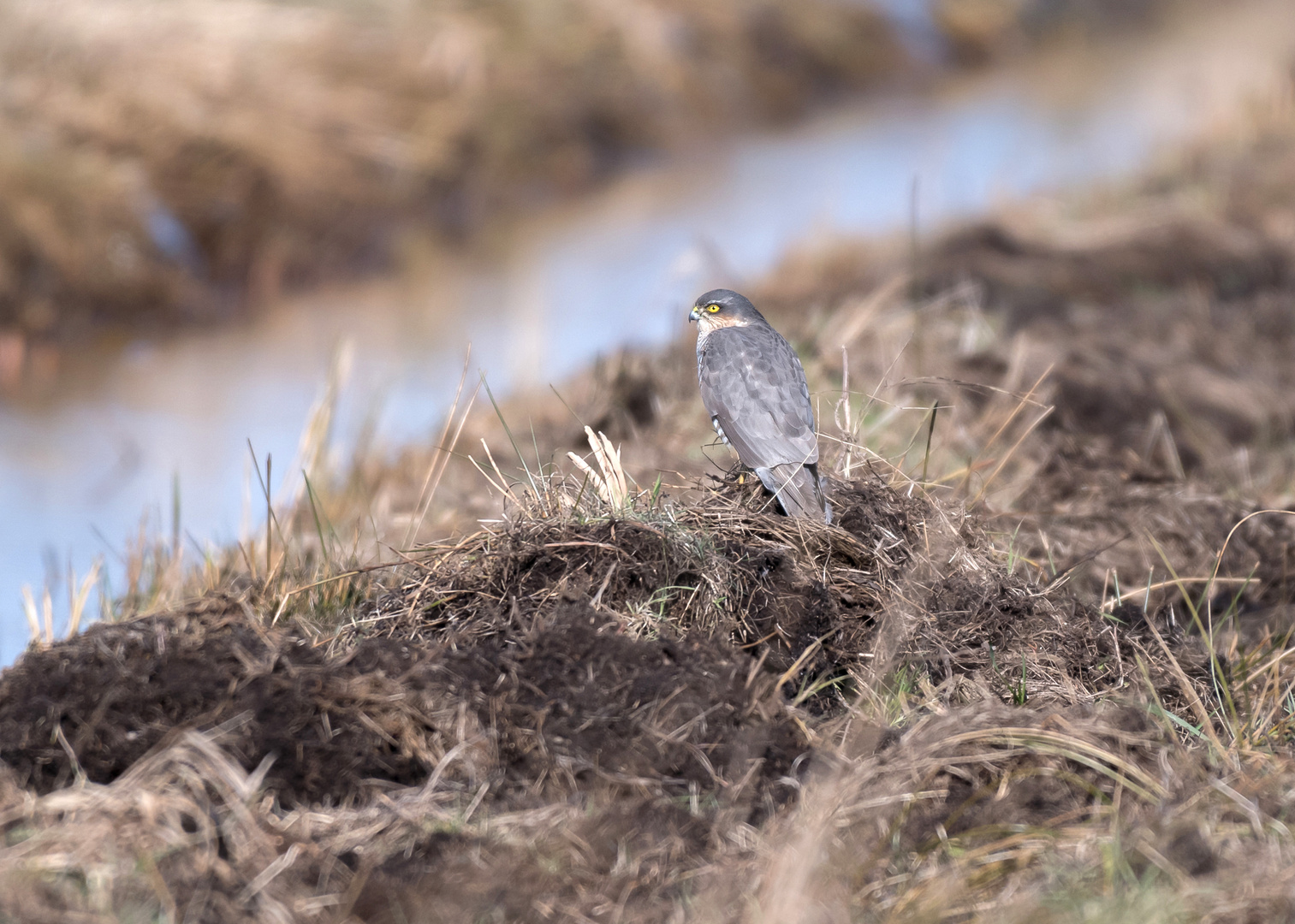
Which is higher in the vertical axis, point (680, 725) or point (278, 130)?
point (278, 130)

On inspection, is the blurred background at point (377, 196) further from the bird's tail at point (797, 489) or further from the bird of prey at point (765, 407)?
the bird's tail at point (797, 489)

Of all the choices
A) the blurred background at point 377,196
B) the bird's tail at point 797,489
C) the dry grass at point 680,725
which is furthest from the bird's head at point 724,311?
the blurred background at point 377,196

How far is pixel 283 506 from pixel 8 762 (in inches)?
92.3

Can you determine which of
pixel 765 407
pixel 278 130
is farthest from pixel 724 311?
pixel 278 130

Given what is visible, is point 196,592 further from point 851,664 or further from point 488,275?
point 488,275

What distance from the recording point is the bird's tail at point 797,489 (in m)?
3.18

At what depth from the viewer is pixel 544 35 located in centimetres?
1176

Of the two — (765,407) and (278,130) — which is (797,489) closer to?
(765,407)

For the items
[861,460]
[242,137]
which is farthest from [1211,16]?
[861,460]

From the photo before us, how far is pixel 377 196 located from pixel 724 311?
6.55 meters

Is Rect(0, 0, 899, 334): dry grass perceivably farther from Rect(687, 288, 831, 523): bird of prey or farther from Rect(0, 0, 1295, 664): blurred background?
Rect(687, 288, 831, 523): bird of prey

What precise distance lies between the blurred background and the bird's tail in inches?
75.6

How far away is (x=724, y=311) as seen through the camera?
4121 millimetres

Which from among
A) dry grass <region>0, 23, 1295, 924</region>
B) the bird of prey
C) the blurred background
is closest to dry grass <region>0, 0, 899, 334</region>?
the blurred background
